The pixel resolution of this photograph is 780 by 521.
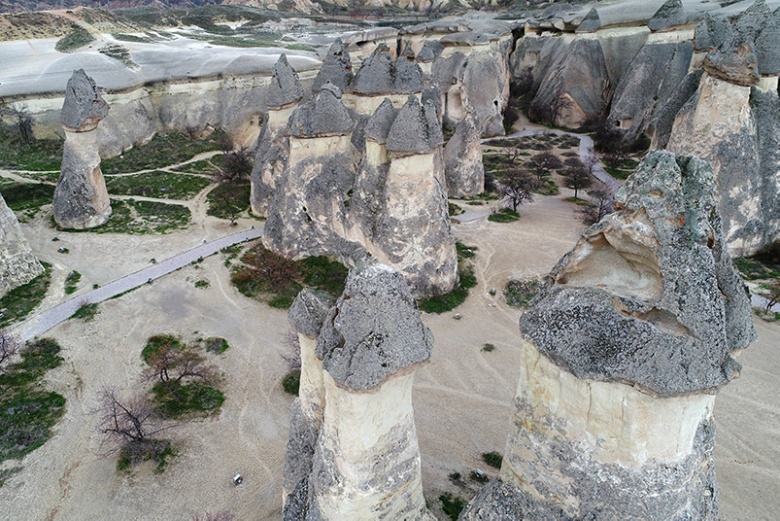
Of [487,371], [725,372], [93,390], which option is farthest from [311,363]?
[93,390]

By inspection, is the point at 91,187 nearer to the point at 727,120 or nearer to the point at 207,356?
the point at 207,356

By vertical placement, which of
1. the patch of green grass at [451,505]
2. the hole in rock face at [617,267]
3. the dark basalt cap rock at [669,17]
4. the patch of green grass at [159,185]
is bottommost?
the patch of green grass at [451,505]

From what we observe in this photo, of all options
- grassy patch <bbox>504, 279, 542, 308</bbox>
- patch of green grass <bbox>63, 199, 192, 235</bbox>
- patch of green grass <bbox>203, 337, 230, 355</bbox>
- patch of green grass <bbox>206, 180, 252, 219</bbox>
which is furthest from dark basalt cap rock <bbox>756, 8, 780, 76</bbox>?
patch of green grass <bbox>63, 199, 192, 235</bbox>

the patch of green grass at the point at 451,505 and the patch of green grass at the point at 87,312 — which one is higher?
the patch of green grass at the point at 451,505

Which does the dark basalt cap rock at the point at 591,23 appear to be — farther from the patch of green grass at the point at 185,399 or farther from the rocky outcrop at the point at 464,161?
the patch of green grass at the point at 185,399

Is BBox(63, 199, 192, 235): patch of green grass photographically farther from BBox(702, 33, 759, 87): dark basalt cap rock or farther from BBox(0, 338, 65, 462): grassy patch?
BBox(702, 33, 759, 87): dark basalt cap rock

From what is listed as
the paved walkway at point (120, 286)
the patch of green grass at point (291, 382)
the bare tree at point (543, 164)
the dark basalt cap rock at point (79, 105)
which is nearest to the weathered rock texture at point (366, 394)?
the patch of green grass at point (291, 382)
